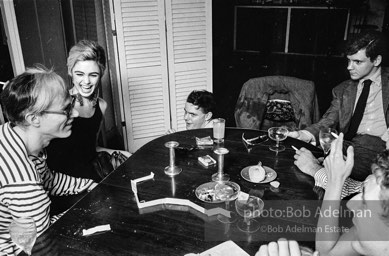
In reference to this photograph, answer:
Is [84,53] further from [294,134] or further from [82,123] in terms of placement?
[294,134]

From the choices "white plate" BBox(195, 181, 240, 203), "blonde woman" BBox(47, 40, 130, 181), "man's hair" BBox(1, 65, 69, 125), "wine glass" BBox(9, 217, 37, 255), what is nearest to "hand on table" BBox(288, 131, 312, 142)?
"white plate" BBox(195, 181, 240, 203)

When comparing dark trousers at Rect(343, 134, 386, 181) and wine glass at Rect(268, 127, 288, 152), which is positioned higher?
Answer: wine glass at Rect(268, 127, 288, 152)

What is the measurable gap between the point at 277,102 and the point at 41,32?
7.55 feet

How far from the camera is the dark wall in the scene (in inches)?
117

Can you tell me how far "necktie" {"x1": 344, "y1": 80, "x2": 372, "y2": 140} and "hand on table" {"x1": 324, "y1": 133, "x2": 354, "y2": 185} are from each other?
4.68 ft

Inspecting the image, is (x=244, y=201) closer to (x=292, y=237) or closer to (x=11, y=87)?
(x=292, y=237)

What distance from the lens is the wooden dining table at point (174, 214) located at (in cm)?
134

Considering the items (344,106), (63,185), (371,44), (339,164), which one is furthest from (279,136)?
(63,185)

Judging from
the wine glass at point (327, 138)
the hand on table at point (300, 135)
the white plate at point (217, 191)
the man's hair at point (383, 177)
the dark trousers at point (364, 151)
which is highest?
the man's hair at point (383, 177)

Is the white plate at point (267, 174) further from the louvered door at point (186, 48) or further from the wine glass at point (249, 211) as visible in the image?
the louvered door at point (186, 48)

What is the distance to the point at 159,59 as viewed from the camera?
12.2ft

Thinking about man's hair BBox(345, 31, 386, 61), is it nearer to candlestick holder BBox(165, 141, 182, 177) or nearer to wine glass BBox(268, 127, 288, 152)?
wine glass BBox(268, 127, 288, 152)

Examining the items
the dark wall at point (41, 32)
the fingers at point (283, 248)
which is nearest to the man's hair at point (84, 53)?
the dark wall at point (41, 32)

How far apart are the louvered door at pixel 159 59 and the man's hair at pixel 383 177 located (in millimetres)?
2880
